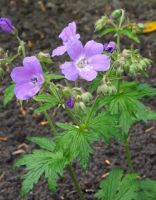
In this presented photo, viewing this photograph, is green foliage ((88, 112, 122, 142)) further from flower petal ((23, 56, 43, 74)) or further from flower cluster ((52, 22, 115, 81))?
flower petal ((23, 56, 43, 74))

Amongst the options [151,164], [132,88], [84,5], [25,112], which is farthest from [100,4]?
[132,88]

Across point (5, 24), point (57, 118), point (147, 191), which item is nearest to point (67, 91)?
point (5, 24)

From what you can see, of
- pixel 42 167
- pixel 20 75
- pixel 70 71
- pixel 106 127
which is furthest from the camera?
pixel 42 167

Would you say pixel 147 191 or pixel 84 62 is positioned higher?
pixel 84 62

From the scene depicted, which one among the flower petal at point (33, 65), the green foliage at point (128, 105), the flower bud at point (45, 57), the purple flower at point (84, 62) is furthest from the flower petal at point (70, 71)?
the green foliage at point (128, 105)

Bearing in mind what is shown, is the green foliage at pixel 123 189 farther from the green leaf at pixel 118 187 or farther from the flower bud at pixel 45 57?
the flower bud at pixel 45 57

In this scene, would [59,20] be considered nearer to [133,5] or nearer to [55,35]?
[55,35]

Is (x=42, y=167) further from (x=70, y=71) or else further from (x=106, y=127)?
(x=70, y=71)

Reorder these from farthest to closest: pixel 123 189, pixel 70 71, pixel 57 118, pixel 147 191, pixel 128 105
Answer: pixel 57 118 → pixel 147 191 → pixel 123 189 → pixel 128 105 → pixel 70 71
